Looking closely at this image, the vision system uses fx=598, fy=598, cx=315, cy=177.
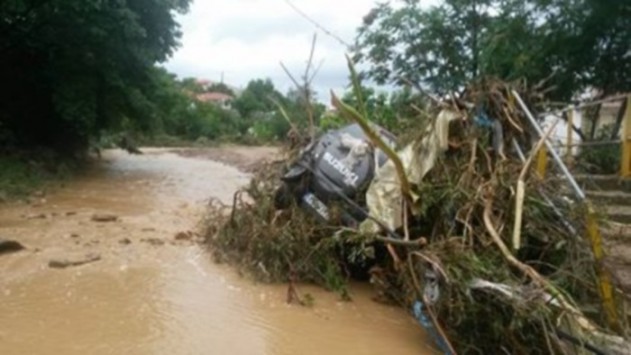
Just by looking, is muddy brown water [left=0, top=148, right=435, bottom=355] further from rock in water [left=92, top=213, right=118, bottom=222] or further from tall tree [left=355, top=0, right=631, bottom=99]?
tall tree [left=355, top=0, right=631, bottom=99]

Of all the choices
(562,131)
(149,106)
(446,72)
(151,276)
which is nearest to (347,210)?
(151,276)

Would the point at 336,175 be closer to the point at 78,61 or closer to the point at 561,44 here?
the point at 561,44

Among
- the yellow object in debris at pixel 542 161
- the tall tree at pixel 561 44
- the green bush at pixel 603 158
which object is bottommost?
the yellow object in debris at pixel 542 161

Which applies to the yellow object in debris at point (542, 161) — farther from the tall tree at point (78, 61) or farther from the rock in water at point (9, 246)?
the tall tree at point (78, 61)

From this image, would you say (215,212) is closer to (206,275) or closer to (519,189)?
(206,275)

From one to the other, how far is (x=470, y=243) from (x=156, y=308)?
243 centimetres

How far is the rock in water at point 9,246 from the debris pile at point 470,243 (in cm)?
199

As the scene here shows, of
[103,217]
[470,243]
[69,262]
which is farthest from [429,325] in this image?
[103,217]

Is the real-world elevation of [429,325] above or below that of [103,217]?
above

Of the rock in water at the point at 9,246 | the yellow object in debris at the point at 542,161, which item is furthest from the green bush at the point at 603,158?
the rock in water at the point at 9,246

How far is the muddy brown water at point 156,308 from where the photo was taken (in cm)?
405

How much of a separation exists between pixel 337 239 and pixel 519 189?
162 cm

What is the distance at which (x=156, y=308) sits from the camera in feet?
15.2

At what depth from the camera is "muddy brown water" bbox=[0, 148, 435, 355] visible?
13.3 ft
